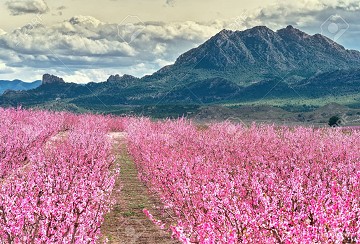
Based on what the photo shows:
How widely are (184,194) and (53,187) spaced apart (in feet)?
16.2

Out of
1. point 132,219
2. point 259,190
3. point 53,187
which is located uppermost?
point 259,190

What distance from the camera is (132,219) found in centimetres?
2155

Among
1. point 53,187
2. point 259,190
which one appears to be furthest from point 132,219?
point 259,190

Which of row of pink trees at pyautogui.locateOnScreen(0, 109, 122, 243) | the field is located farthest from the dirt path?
row of pink trees at pyautogui.locateOnScreen(0, 109, 122, 243)

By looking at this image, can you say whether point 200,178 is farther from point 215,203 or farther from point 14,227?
point 14,227

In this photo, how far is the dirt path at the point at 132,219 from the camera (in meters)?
18.4

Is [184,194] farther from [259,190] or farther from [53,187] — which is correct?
[53,187]

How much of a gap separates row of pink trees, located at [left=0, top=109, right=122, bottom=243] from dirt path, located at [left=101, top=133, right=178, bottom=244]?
35.3 inches

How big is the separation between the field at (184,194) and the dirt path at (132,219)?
48 millimetres

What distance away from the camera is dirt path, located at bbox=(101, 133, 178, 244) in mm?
18359

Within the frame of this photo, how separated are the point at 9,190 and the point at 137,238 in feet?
20.4

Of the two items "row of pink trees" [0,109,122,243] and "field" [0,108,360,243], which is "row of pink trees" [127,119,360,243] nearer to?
"field" [0,108,360,243]

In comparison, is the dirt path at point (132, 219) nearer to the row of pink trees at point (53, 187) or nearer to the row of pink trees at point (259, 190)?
the row of pink trees at point (53, 187)

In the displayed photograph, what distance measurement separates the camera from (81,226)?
11391 millimetres
